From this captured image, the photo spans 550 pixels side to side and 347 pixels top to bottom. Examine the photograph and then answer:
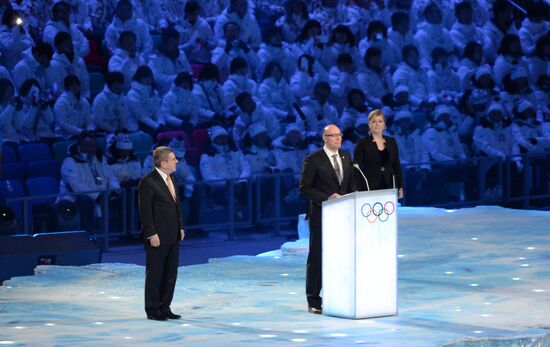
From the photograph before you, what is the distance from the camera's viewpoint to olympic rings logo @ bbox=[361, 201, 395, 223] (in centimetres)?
795

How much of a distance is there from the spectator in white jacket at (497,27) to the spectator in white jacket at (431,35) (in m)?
0.67

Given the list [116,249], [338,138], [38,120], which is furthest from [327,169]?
[38,120]

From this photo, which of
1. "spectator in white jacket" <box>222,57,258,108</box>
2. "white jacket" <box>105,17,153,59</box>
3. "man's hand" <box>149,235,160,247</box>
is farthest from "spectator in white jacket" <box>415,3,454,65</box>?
"man's hand" <box>149,235,160,247</box>

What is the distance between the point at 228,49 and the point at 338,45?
1797 mm

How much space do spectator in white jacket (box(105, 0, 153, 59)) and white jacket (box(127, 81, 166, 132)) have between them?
0.58 metres

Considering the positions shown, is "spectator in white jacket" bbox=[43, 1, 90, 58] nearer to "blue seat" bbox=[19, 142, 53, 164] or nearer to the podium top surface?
"blue seat" bbox=[19, 142, 53, 164]

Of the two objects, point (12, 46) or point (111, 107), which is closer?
point (12, 46)

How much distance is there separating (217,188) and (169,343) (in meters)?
6.57

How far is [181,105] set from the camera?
49.4ft

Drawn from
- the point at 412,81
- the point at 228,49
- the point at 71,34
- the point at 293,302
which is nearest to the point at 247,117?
the point at 228,49

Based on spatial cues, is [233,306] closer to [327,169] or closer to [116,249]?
[327,169]

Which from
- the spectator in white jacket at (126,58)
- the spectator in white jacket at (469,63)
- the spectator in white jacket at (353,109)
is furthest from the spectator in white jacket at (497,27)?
the spectator in white jacket at (126,58)

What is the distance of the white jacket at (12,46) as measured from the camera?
1398 cm

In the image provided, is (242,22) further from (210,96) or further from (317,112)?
(317,112)
